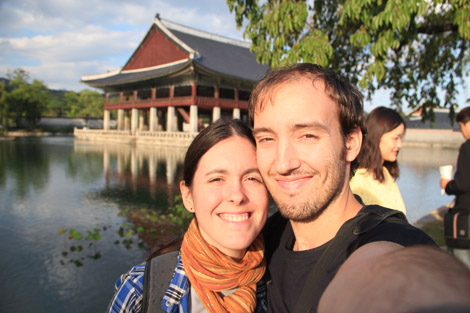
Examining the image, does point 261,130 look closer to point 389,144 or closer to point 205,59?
point 389,144

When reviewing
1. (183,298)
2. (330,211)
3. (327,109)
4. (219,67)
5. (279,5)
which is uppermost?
(219,67)

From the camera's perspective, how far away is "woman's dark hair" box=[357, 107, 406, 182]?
8.11 ft

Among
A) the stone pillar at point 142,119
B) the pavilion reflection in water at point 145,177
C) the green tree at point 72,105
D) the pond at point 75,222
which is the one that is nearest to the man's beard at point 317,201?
the pond at point 75,222

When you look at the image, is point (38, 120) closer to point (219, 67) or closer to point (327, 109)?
point (219, 67)

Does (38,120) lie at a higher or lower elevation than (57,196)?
higher

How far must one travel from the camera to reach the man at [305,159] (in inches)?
52.9

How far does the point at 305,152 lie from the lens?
1.35 meters

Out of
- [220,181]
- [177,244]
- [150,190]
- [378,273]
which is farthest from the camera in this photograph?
[150,190]

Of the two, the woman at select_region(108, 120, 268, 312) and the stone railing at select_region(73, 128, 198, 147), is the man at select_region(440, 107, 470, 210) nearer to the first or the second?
the woman at select_region(108, 120, 268, 312)

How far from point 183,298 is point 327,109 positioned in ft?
3.32

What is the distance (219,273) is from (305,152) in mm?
660

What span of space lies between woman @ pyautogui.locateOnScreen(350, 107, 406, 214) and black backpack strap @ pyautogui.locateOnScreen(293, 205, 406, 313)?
1.31m

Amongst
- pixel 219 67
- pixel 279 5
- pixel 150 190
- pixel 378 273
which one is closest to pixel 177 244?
pixel 378 273

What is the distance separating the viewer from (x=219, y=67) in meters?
26.0
